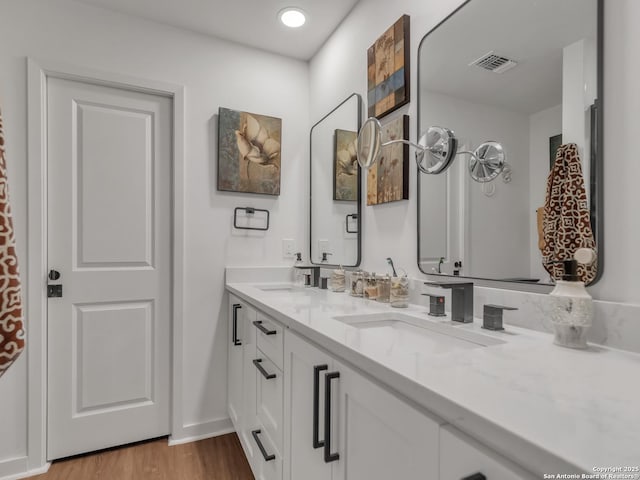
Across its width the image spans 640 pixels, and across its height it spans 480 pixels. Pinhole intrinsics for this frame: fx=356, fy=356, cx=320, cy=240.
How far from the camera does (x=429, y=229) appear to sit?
1.42m

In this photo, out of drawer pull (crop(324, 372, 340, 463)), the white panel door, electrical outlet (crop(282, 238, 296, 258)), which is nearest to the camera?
drawer pull (crop(324, 372, 340, 463))

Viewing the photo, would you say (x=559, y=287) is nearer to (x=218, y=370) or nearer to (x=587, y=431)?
(x=587, y=431)

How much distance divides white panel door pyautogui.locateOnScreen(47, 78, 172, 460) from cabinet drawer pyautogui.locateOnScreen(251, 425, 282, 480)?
0.89 meters

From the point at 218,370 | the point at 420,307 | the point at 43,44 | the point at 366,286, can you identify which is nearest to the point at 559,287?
the point at 420,307

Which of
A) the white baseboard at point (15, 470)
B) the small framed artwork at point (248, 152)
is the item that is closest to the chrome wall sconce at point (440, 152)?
the small framed artwork at point (248, 152)

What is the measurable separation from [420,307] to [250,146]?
146cm

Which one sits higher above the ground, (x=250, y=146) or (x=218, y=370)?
(x=250, y=146)

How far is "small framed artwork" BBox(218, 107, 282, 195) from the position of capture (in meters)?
2.17

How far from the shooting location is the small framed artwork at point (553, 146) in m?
0.97

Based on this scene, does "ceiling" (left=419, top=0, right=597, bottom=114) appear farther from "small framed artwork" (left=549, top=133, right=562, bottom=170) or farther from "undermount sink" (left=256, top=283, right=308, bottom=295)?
"undermount sink" (left=256, top=283, right=308, bottom=295)

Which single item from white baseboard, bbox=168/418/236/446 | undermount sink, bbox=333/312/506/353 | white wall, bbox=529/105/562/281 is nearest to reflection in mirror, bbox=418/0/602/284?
white wall, bbox=529/105/562/281

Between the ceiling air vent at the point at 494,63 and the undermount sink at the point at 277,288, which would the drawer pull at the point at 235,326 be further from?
the ceiling air vent at the point at 494,63

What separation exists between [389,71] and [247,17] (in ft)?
3.15

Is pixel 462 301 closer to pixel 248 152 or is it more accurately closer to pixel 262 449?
pixel 262 449
